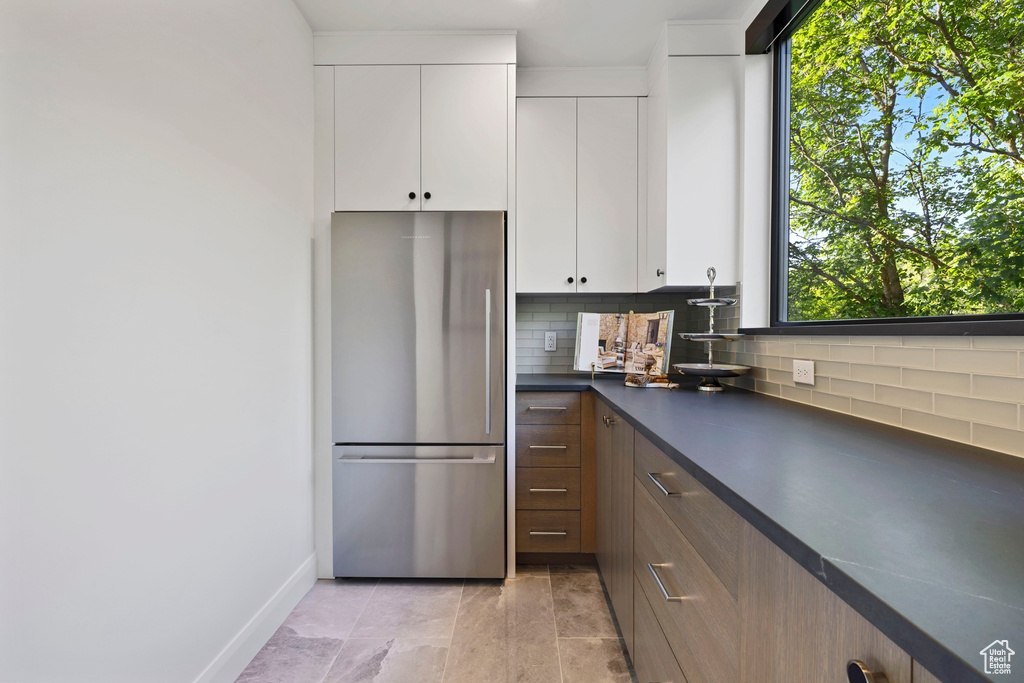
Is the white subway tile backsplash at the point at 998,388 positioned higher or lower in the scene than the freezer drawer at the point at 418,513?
higher

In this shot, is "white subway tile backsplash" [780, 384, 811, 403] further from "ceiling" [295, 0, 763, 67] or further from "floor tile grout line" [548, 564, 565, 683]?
"ceiling" [295, 0, 763, 67]

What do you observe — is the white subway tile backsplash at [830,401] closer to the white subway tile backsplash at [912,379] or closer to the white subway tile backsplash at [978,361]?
the white subway tile backsplash at [912,379]

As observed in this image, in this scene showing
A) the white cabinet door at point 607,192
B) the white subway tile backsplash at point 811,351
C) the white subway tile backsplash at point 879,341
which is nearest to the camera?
the white subway tile backsplash at point 879,341

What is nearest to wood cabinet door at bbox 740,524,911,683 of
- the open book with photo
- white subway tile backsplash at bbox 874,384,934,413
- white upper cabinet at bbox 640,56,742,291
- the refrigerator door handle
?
white subway tile backsplash at bbox 874,384,934,413

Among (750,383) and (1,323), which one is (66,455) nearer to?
(1,323)

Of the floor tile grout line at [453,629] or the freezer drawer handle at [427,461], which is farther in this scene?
the freezer drawer handle at [427,461]

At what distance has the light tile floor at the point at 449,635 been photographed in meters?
1.64

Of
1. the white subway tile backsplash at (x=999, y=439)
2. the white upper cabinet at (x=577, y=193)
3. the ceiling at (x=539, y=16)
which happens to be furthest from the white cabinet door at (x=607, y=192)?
the white subway tile backsplash at (x=999, y=439)

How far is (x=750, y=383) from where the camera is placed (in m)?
2.20

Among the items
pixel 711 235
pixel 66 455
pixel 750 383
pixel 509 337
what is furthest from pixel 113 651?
pixel 711 235

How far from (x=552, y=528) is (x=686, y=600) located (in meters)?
1.32

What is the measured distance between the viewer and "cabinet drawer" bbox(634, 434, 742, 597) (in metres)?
0.87

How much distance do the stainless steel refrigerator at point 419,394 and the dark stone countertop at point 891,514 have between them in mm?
1025

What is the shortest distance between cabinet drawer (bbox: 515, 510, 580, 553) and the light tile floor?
5.5 inches
